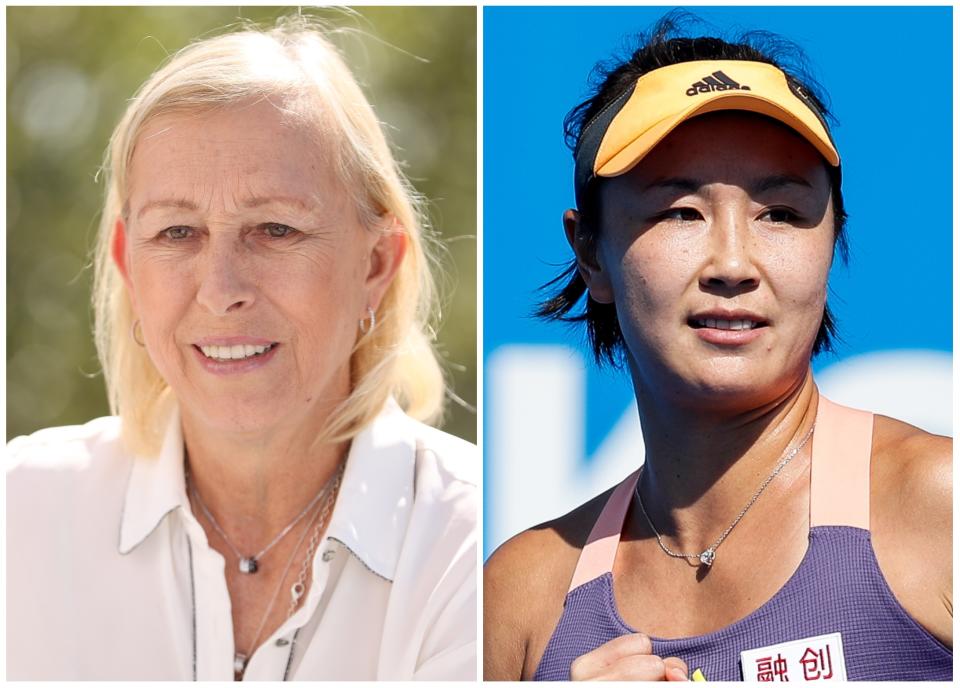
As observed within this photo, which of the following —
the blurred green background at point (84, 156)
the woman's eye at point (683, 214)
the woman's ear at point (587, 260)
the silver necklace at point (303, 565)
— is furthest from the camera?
the blurred green background at point (84, 156)

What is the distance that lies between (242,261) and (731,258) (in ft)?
4.38

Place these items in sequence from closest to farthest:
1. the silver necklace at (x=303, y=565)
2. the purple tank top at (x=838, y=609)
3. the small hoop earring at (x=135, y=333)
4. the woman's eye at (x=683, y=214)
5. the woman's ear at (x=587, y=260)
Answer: the purple tank top at (x=838, y=609) → the woman's eye at (x=683, y=214) → the silver necklace at (x=303, y=565) → the woman's ear at (x=587, y=260) → the small hoop earring at (x=135, y=333)

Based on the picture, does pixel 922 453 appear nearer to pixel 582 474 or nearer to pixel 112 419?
pixel 582 474

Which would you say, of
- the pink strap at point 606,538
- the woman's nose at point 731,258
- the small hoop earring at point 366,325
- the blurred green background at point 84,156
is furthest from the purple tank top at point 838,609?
the blurred green background at point 84,156

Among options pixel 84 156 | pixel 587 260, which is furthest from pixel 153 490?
pixel 84 156

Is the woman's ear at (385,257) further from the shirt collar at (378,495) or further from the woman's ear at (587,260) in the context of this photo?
the woman's ear at (587,260)

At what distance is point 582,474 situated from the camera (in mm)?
3604

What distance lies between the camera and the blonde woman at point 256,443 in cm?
327

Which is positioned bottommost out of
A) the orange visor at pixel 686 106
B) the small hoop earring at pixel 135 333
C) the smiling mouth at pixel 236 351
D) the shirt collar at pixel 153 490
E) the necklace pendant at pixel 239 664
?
the necklace pendant at pixel 239 664

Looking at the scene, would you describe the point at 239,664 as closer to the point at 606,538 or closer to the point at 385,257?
the point at 606,538

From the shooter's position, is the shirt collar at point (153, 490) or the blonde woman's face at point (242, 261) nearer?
the blonde woman's face at point (242, 261)

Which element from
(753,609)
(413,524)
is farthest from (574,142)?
(753,609)

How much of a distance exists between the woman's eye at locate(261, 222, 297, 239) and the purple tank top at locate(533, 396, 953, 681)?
4.61ft

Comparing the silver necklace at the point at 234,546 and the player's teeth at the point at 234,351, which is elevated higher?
the player's teeth at the point at 234,351
